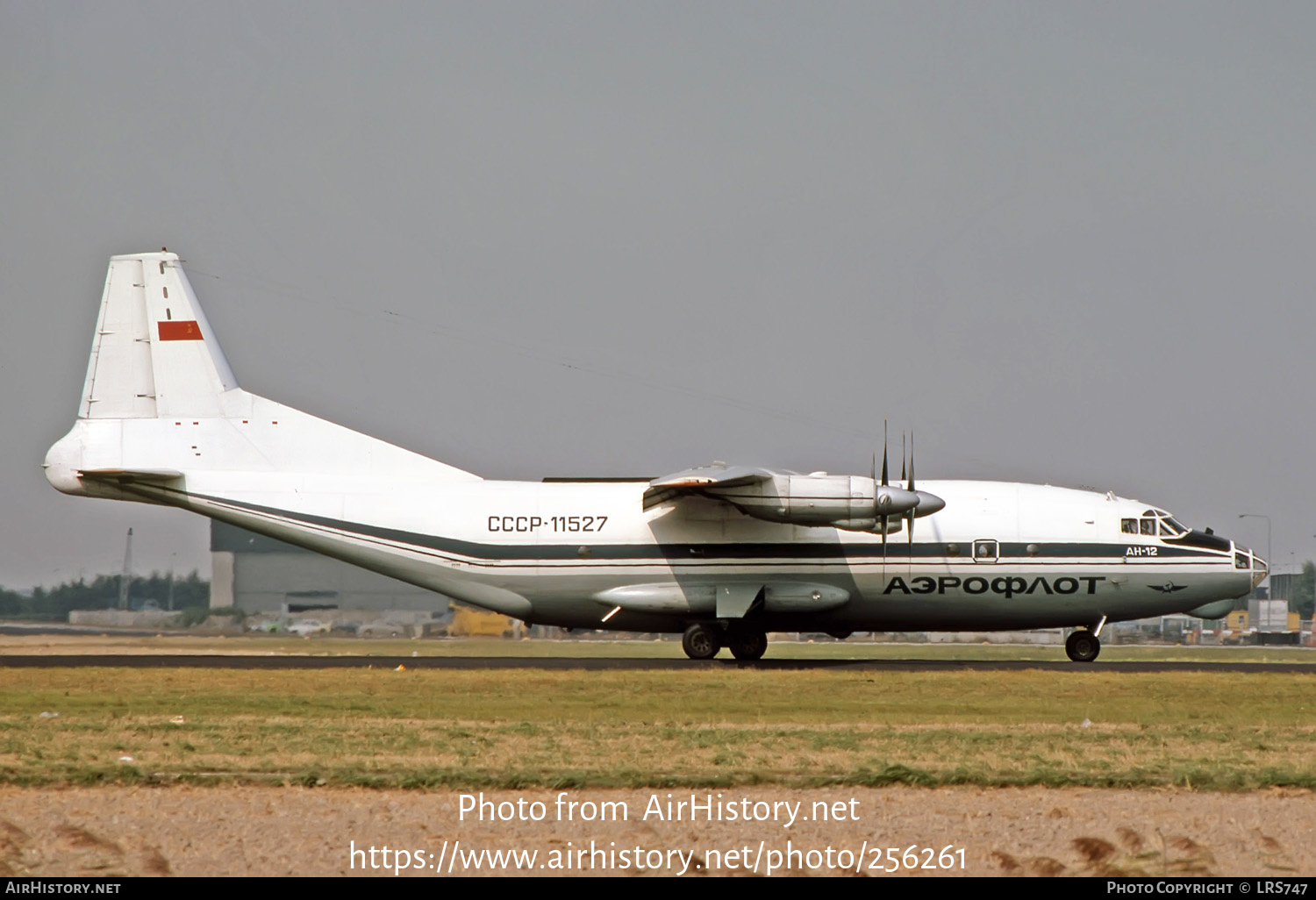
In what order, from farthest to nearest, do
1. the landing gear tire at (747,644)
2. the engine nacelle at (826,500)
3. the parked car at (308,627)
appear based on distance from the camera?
the parked car at (308,627) < the landing gear tire at (747,644) < the engine nacelle at (826,500)

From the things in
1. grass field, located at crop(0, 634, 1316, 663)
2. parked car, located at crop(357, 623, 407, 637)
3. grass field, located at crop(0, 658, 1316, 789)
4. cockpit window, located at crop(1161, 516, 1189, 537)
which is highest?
cockpit window, located at crop(1161, 516, 1189, 537)

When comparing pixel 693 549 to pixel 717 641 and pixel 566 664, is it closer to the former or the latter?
pixel 717 641

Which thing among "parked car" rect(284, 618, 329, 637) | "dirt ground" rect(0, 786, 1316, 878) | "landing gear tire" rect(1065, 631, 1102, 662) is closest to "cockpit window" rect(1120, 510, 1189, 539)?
"landing gear tire" rect(1065, 631, 1102, 662)

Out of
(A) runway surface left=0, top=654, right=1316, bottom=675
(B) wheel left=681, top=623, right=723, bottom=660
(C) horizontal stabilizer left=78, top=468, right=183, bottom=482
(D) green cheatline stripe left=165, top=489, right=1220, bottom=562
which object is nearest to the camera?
(A) runway surface left=0, top=654, right=1316, bottom=675

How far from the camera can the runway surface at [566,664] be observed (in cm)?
2864

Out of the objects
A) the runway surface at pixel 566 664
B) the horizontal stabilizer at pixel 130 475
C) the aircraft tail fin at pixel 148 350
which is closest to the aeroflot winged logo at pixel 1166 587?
the runway surface at pixel 566 664

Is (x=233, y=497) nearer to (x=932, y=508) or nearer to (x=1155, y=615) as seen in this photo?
(x=932, y=508)

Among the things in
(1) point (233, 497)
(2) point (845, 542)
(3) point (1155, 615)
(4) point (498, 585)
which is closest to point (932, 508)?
(2) point (845, 542)

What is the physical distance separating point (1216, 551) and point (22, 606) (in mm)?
Answer: 37747

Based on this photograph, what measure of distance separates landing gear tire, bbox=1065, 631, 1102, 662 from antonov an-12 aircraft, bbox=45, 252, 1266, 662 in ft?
1.84

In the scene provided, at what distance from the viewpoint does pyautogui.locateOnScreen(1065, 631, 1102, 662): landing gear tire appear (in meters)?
32.2

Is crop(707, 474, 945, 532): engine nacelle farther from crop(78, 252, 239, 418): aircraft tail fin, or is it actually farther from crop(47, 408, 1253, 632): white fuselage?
crop(78, 252, 239, 418): aircraft tail fin

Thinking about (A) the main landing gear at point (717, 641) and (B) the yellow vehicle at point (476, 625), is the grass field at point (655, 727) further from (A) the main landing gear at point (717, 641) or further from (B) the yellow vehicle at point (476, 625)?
(B) the yellow vehicle at point (476, 625)

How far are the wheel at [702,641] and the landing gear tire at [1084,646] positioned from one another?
327 inches
